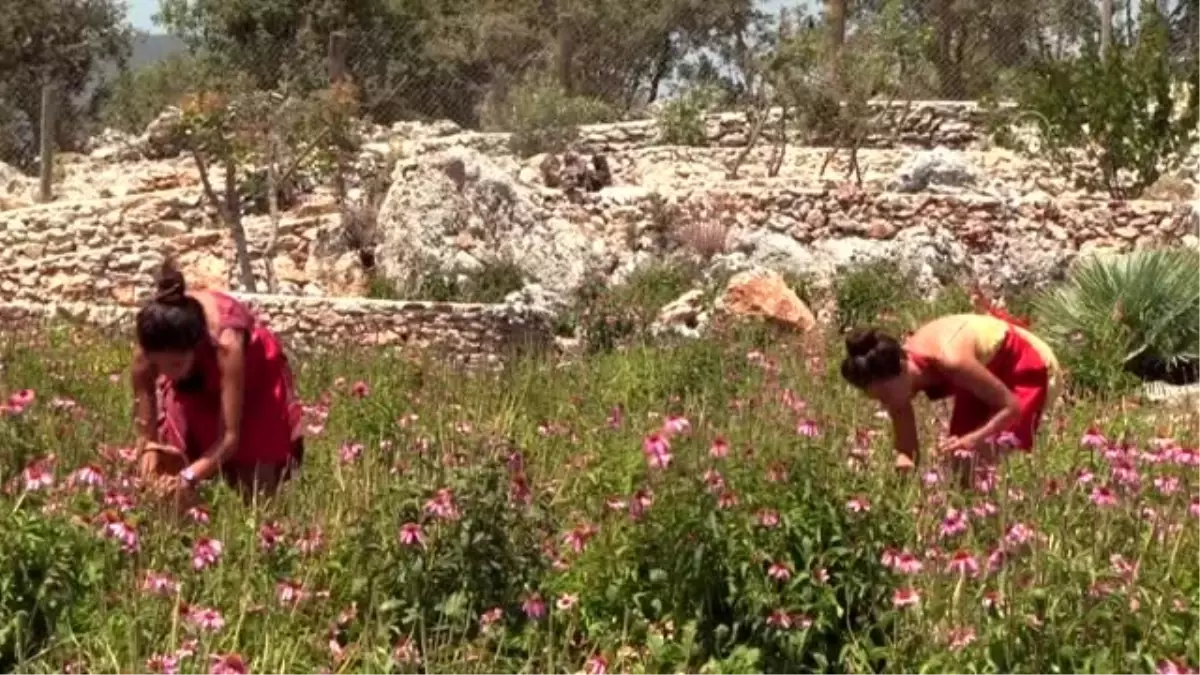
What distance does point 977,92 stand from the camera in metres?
27.4

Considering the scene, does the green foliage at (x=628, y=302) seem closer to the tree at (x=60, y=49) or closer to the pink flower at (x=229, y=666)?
the pink flower at (x=229, y=666)

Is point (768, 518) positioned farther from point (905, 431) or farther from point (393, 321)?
point (393, 321)

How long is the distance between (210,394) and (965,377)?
2.33m

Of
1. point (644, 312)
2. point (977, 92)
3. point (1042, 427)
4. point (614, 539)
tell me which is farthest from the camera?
point (977, 92)

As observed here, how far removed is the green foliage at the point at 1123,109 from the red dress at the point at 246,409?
1341 cm

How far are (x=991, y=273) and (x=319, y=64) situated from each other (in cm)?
1135

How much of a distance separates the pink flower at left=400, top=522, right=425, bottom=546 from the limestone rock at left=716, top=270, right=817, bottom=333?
26.7 feet

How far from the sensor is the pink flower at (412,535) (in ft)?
13.1

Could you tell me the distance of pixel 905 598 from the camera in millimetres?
3902

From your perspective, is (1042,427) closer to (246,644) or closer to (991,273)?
(246,644)

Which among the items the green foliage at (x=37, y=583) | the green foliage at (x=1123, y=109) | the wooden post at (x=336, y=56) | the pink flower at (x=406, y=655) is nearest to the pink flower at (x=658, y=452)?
the pink flower at (x=406, y=655)

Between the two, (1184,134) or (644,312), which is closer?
(644,312)

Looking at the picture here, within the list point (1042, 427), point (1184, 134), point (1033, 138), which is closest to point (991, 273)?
point (1184, 134)

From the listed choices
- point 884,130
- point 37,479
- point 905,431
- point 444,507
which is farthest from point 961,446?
point 884,130
